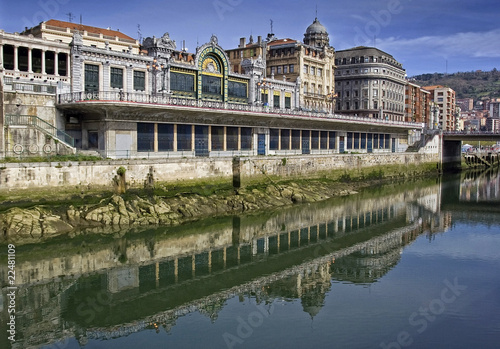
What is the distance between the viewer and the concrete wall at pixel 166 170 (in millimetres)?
34594

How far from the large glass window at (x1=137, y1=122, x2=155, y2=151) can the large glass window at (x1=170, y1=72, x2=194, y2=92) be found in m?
9.02

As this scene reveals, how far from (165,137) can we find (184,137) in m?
2.30

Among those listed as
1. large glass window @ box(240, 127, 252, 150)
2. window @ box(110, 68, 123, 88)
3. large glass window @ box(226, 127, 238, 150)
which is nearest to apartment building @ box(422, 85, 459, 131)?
large glass window @ box(240, 127, 252, 150)

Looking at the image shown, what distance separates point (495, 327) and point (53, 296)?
19.0 m

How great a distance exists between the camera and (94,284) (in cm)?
2495

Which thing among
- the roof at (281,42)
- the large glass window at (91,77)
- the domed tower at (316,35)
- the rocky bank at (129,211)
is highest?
the domed tower at (316,35)

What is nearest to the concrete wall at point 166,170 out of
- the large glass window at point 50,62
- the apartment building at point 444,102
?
the large glass window at point 50,62

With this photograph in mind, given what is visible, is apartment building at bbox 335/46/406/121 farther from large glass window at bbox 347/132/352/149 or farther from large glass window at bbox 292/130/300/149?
large glass window at bbox 292/130/300/149

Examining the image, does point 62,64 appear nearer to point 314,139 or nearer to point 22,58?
point 22,58

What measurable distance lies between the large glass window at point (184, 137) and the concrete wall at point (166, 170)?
12.1ft

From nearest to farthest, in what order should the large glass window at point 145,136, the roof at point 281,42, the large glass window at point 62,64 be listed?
the large glass window at point 145,136 < the large glass window at point 62,64 < the roof at point 281,42

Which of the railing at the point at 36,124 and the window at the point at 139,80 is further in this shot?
the window at the point at 139,80

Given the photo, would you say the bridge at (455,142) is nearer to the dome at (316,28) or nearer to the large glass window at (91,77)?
the dome at (316,28)

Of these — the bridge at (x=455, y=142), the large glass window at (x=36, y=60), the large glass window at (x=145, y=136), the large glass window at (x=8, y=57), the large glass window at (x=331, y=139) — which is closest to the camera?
the large glass window at (x=8, y=57)
